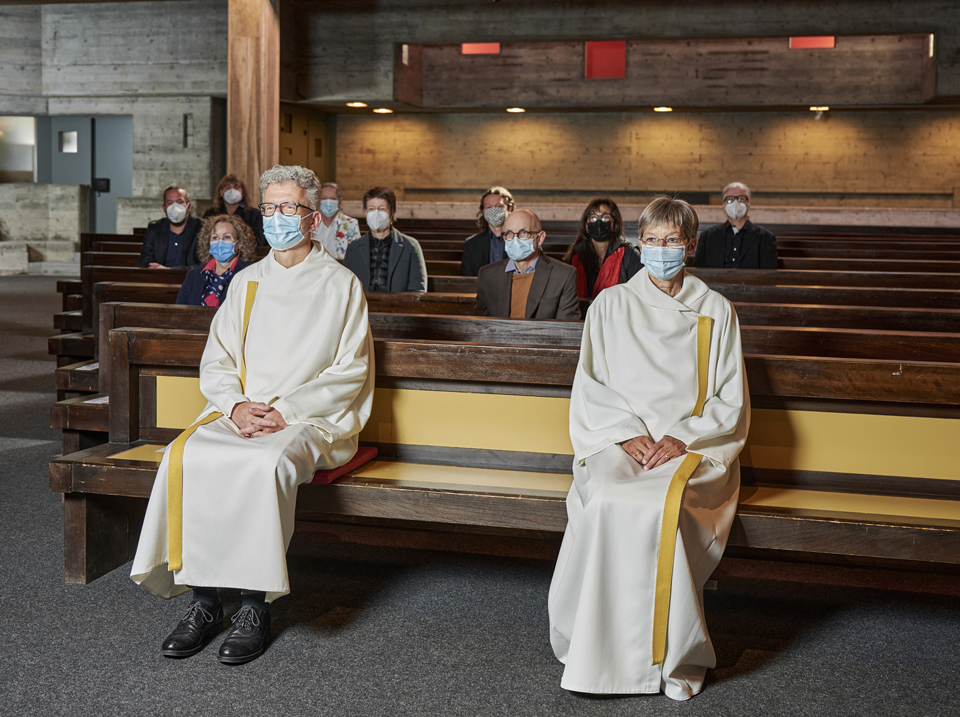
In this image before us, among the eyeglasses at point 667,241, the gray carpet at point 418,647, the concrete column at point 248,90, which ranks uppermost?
the concrete column at point 248,90

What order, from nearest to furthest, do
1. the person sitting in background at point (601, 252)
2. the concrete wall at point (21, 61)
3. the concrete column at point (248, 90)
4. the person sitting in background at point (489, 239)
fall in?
the person sitting in background at point (601, 252) < the person sitting in background at point (489, 239) < the concrete column at point (248, 90) < the concrete wall at point (21, 61)

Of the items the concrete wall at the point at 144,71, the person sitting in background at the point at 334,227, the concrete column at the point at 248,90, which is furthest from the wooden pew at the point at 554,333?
the concrete wall at the point at 144,71

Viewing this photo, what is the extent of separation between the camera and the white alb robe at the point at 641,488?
2281mm

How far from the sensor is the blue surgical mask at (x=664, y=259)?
Result: 2.66 metres

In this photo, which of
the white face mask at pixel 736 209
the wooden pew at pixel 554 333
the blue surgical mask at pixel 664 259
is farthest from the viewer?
the white face mask at pixel 736 209

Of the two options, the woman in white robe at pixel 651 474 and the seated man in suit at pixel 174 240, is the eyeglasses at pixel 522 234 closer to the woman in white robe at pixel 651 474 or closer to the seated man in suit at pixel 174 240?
the woman in white robe at pixel 651 474

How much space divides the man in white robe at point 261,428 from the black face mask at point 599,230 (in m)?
2.02

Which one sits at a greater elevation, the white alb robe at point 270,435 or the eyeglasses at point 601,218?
the eyeglasses at point 601,218

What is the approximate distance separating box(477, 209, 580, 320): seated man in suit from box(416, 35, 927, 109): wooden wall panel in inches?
384

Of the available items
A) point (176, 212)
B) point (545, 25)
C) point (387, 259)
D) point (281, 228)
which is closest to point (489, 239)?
point (387, 259)

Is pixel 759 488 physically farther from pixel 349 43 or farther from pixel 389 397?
pixel 349 43

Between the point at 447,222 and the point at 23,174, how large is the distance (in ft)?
30.9

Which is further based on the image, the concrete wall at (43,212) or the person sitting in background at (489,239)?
the concrete wall at (43,212)

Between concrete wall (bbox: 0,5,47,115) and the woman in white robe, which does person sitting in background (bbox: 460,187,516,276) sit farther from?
concrete wall (bbox: 0,5,47,115)
